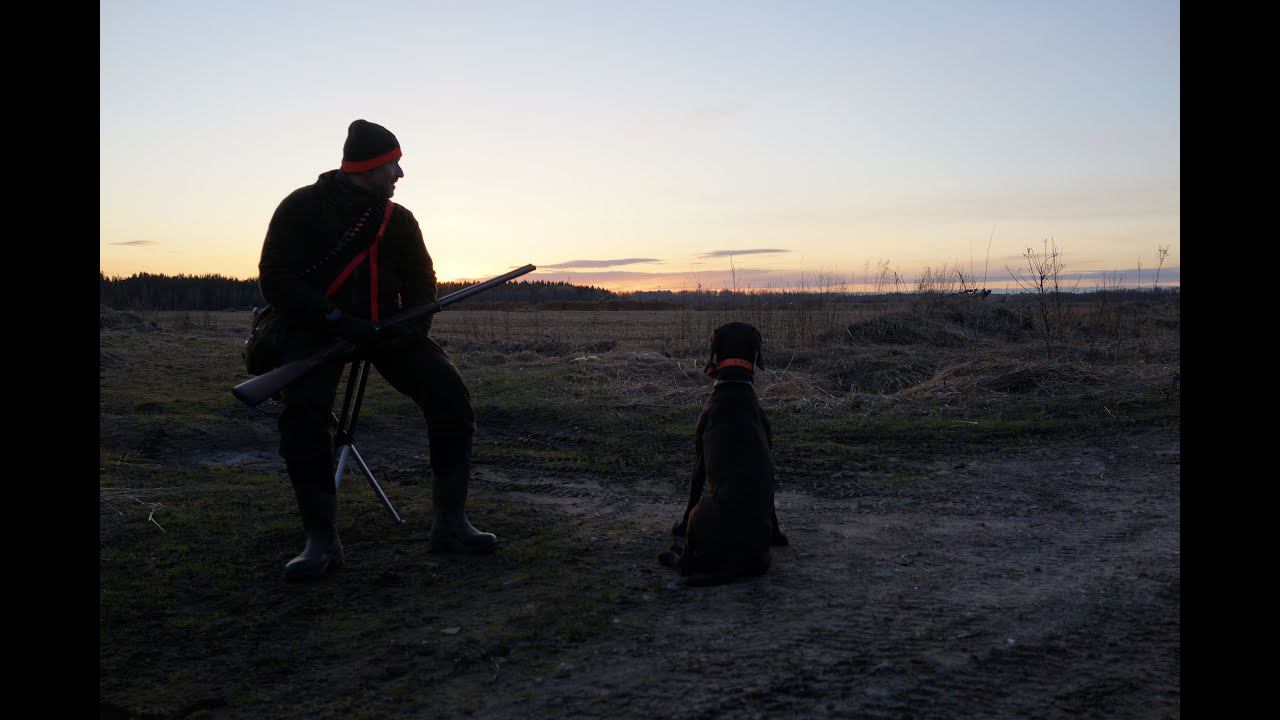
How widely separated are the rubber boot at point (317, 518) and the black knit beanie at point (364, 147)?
1.39 metres

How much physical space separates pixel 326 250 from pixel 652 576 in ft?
6.93

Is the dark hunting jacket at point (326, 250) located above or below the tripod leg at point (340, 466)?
above

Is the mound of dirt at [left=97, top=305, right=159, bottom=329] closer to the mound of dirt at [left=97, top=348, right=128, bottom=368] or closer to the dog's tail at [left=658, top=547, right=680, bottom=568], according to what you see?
the mound of dirt at [left=97, top=348, right=128, bottom=368]

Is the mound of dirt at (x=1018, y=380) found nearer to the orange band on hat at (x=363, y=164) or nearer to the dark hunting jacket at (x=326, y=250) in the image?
the dark hunting jacket at (x=326, y=250)

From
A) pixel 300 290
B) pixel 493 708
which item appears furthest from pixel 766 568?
pixel 300 290

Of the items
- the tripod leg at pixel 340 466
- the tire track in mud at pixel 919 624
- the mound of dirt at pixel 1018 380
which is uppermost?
the mound of dirt at pixel 1018 380

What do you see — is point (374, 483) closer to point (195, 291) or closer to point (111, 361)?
point (111, 361)

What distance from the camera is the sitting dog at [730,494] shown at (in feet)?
11.4

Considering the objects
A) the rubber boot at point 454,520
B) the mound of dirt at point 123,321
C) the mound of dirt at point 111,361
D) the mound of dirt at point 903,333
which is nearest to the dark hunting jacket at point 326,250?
the rubber boot at point 454,520

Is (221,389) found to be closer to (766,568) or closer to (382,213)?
(382,213)

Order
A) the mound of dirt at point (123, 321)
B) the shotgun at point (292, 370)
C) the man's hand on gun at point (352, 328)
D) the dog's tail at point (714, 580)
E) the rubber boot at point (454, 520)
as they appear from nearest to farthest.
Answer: the dog's tail at point (714, 580) → the shotgun at point (292, 370) → the man's hand on gun at point (352, 328) → the rubber boot at point (454, 520) → the mound of dirt at point (123, 321)

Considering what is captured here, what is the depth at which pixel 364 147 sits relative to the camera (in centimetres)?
384
